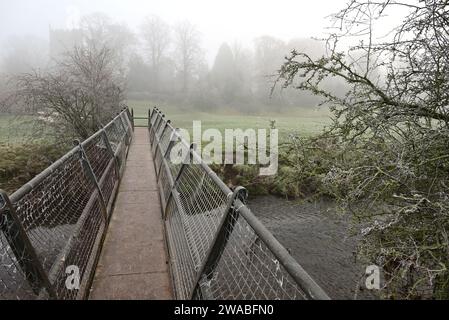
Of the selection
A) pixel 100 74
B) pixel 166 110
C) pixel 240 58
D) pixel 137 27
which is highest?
pixel 137 27

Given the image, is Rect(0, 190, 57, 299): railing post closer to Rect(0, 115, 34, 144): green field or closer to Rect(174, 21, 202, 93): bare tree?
Rect(0, 115, 34, 144): green field

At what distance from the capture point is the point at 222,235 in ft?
7.25

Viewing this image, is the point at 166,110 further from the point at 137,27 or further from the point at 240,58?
the point at 137,27

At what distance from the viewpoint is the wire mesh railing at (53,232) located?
6.79 feet

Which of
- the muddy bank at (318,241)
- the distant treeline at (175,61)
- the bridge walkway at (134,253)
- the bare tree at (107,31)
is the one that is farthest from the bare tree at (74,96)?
the bare tree at (107,31)

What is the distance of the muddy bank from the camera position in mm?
8086

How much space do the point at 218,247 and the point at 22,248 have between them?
1.23m

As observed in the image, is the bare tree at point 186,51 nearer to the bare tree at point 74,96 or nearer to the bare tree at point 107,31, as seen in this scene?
the bare tree at point 107,31

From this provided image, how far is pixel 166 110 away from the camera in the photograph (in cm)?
4484

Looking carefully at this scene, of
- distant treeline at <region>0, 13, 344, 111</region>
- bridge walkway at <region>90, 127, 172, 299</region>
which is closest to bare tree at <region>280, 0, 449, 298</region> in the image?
bridge walkway at <region>90, 127, 172, 299</region>

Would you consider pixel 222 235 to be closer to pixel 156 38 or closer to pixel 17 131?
pixel 17 131

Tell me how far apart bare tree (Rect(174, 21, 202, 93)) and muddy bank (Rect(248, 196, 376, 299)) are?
146ft
